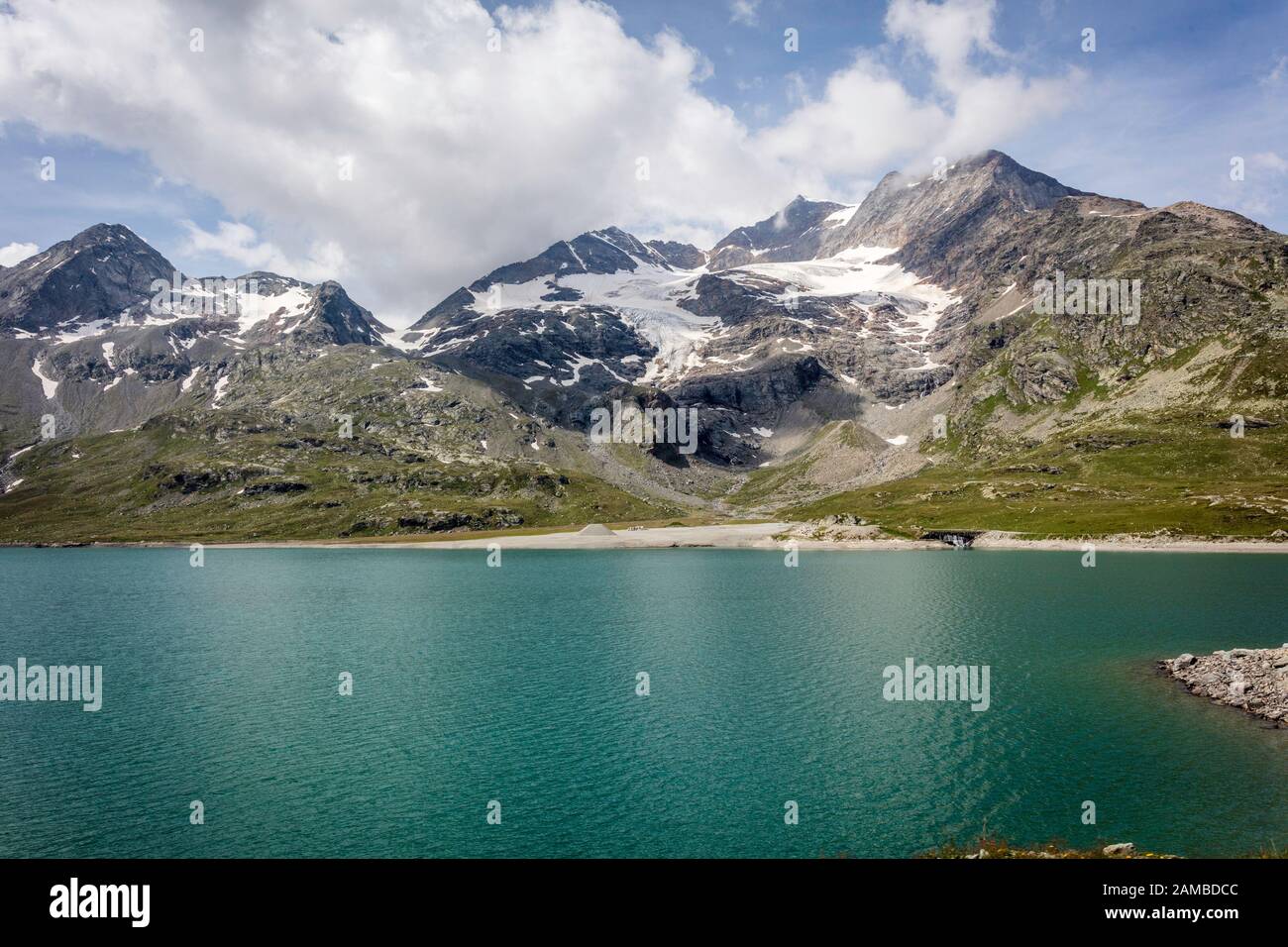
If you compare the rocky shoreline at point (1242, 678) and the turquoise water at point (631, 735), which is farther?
the rocky shoreline at point (1242, 678)

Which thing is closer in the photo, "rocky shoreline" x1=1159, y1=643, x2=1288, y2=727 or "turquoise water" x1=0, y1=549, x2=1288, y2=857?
"turquoise water" x1=0, y1=549, x2=1288, y2=857

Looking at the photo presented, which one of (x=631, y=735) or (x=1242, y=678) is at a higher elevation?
(x=1242, y=678)

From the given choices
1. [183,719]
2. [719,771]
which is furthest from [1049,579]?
[183,719]

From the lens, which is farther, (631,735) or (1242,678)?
(1242,678)

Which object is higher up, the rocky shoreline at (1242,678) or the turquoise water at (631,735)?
the rocky shoreline at (1242,678)
